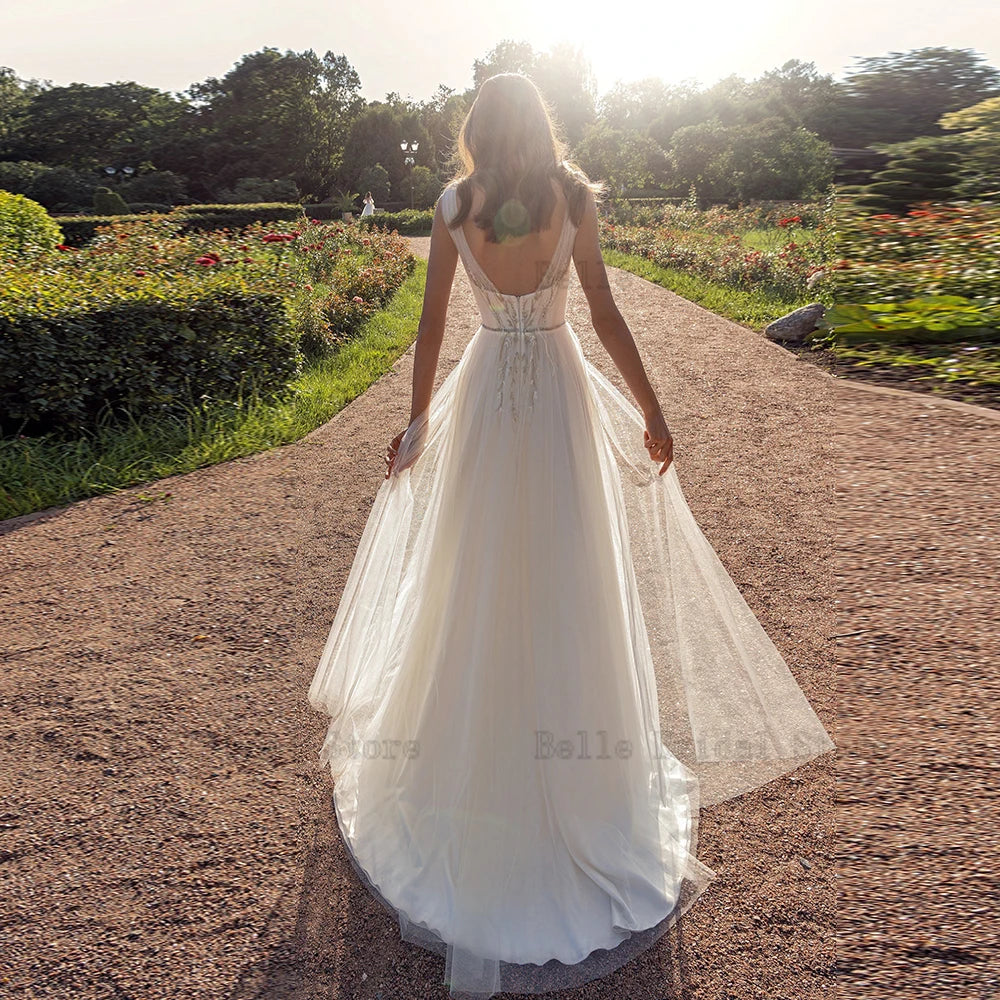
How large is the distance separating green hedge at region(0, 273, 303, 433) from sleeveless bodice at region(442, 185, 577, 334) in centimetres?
448

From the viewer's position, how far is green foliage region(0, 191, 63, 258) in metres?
9.54

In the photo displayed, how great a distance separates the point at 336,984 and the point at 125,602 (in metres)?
2.56

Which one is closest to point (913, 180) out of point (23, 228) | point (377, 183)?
point (23, 228)

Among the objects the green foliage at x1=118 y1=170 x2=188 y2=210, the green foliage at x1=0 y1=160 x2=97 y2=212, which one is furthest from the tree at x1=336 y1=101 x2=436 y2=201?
the green foliage at x1=0 y1=160 x2=97 y2=212

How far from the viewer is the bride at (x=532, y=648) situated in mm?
2152

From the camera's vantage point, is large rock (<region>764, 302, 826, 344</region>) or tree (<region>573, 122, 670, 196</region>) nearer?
large rock (<region>764, 302, 826, 344</region>)

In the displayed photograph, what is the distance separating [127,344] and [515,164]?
4791 mm

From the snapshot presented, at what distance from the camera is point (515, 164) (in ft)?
7.30

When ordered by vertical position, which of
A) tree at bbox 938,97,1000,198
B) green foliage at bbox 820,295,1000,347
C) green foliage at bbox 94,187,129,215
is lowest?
green foliage at bbox 94,187,129,215

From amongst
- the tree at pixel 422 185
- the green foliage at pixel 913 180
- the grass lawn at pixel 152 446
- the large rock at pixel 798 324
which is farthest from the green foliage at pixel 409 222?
the green foliage at pixel 913 180

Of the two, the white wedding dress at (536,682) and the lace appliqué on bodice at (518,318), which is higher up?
the lace appliqué on bodice at (518,318)

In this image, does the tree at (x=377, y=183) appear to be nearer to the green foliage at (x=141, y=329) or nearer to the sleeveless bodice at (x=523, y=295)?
the green foliage at (x=141, y=329)

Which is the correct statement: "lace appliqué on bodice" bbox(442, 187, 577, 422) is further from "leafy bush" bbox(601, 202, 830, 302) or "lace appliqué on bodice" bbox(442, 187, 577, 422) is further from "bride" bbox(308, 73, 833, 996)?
"leafy bush" bbox(601, 202, 830, 302)

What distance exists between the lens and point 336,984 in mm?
1989
